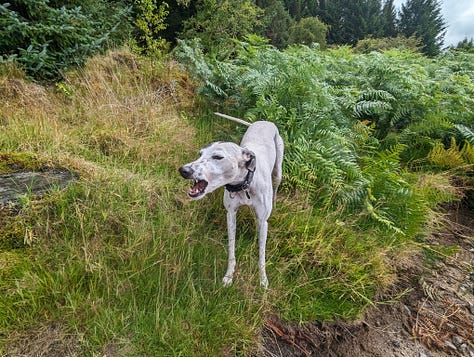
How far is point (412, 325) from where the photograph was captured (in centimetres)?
266

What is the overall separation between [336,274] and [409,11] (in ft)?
198

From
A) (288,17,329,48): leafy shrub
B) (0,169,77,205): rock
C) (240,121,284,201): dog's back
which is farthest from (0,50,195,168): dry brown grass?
(288,17,329,48): leafy shrub

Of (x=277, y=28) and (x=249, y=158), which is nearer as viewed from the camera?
(x=249, y=158)

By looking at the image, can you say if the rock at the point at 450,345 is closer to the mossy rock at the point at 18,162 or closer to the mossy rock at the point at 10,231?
the mossy rock at the point at 10,231

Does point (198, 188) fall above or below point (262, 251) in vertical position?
above

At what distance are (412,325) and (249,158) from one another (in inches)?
81.8

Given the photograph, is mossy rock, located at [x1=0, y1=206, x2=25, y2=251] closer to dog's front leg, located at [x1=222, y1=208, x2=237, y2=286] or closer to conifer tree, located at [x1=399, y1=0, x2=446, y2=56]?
dog's front leg, located at [x1=222, y1=208, x2=237, y2=286]

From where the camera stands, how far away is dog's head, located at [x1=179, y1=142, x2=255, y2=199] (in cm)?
199

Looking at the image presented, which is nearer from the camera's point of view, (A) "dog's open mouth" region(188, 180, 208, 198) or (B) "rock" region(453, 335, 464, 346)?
(A) "dog's open mouth" region(188, 180, 208, 198)

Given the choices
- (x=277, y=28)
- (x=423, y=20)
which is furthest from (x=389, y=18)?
(x=277, y=28)

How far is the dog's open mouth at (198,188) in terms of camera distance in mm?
2010

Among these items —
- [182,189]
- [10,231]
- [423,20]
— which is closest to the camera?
[10,231]

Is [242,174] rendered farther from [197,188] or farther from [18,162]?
[18,162]

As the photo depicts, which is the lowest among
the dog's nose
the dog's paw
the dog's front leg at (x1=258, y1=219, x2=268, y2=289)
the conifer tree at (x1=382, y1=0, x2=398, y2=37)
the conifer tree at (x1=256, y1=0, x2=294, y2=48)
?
the dog's paw
